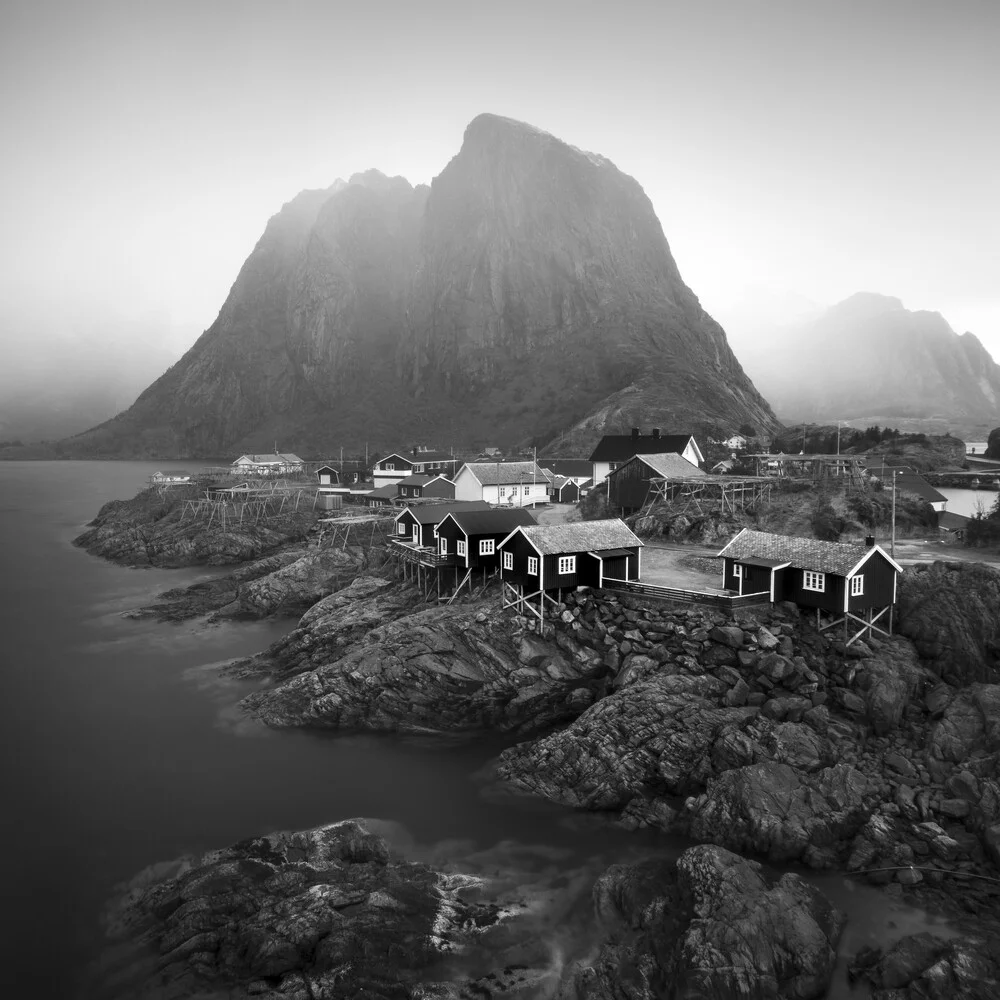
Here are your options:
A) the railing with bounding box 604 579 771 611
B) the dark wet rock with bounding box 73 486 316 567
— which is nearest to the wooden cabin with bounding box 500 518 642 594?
the railing with bounding box 604 579 771 611

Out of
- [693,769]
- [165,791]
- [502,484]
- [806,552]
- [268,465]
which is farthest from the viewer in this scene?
[268,465]

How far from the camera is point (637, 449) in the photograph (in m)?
61.6

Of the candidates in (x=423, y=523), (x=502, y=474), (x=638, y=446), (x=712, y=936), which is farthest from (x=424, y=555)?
(x=638, y=446)

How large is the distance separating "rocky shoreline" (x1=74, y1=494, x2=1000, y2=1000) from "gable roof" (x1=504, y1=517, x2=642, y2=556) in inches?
103

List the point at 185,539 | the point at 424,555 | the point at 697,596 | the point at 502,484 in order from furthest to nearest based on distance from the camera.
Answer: the point at 185,539, the point at 502,484, the point at 424,555, the point at 697,596

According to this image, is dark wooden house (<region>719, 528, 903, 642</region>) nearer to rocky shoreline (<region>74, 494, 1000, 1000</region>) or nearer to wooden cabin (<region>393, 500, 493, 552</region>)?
rocky shoreline (<region>74, 494, 1000, 1000</region>)

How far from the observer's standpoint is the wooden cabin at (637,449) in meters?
59.8

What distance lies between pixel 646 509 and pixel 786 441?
4277 cm

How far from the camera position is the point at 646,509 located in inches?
1999

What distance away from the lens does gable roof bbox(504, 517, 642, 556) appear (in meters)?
33.0

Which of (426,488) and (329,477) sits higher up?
(426,488)

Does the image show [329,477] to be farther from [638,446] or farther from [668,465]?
[668,465]

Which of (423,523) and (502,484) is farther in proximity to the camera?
(502,484)

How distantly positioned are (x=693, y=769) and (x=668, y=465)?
110ft
